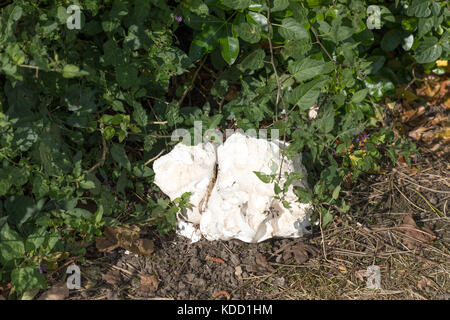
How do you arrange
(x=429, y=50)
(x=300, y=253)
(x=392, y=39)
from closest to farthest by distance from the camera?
1. (x=300, y=253)
2. (x=429, y=50)
3. (x=392, y=39)

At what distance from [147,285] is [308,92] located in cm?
105

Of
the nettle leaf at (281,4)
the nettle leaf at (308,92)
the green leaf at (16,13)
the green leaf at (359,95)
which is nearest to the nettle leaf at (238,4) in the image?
the nettle leaf at (281,4)

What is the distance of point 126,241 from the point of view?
200 cm

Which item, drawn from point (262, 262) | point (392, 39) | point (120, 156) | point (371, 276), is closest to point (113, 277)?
point (120, 156)

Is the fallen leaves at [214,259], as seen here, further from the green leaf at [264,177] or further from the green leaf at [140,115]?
the green leaf at [140,115]

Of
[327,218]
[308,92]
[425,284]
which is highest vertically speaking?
[308,92]

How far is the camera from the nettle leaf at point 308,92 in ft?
6.80

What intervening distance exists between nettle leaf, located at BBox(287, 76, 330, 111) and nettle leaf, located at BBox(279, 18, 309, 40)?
199 millimetres

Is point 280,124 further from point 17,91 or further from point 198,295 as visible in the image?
point 17,91

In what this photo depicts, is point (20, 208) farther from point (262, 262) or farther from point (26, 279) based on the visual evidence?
point (262, 262)

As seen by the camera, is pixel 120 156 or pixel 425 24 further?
pixel 425 24

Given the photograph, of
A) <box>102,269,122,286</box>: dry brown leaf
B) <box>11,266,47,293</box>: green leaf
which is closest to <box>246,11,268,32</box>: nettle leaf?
<box>102,269,122,286</box>: dry brown leaf

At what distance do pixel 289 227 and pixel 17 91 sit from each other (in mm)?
1233

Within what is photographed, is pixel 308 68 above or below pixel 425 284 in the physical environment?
above
